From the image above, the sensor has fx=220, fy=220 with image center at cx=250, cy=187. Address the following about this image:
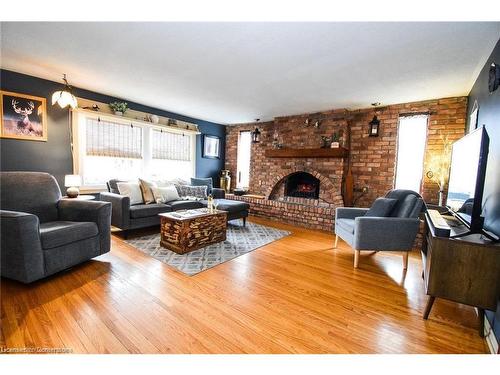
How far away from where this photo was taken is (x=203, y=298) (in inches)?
71.2

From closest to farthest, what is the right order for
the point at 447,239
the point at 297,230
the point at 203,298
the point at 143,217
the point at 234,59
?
the point at 447,239
the point at 203,298
the point at 234,59
the point at 143,217
the point at 297,230

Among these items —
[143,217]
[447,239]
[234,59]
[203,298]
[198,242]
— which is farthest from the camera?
[143,217]

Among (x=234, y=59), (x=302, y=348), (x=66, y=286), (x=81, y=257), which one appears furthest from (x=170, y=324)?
(x=234, y=59)

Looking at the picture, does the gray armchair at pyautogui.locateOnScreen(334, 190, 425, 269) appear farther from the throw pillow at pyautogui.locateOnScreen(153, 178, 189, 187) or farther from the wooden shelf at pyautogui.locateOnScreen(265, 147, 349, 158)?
the throw pillow at pyautogui.locateOnScreen(153, 178, 189, 187)

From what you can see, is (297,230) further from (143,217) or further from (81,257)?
(81,257)

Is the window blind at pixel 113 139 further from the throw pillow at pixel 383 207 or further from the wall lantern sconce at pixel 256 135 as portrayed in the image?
the throw pillow at pixel 383 207

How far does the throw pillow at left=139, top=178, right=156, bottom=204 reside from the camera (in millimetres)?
3584

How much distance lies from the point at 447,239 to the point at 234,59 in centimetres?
246

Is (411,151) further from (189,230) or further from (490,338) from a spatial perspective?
(189,230)

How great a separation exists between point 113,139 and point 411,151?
17.3 feet

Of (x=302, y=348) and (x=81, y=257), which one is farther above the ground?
(x=81, y=257)

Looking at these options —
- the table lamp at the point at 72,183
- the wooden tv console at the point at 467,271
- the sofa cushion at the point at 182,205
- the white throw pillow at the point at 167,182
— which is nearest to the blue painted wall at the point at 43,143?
the table lamp at the point at 72,183
